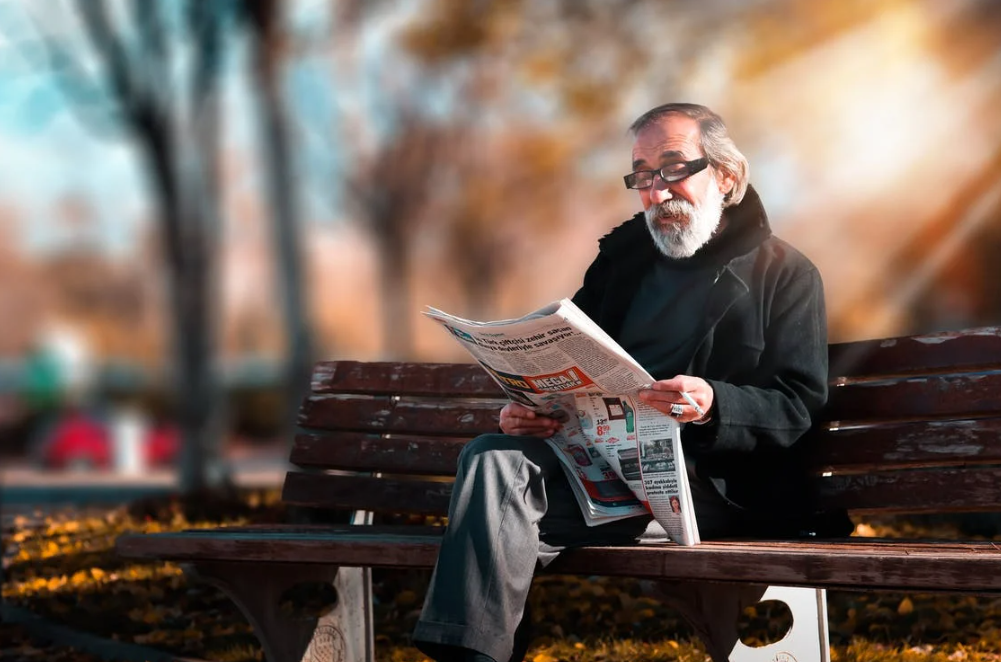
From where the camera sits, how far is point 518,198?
19.2m

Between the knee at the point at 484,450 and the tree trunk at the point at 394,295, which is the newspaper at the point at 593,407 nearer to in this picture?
the knee at the point at 484,450

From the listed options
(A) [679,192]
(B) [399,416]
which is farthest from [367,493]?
(A) [679,192]

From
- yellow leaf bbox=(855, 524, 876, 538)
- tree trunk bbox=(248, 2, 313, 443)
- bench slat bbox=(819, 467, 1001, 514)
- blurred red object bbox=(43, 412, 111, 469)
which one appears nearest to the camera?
bench slat bbox=(819, 467, 1001, 514)

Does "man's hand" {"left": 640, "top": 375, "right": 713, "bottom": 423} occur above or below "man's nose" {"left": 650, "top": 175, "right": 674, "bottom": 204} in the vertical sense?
below

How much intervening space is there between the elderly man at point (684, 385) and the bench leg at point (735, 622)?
0.16 metres

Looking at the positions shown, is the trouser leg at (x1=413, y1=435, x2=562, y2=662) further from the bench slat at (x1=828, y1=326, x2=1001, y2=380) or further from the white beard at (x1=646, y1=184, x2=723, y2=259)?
the bench slat at (x1=828, y1=326, x2=1001, y2=380)

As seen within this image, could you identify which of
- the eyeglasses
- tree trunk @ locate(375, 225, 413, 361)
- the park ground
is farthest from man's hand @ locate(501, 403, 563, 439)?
tree trunk @ locate(375, 225, 413, 361)

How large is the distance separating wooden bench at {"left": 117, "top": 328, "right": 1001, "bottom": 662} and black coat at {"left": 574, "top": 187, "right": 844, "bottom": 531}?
0.17m

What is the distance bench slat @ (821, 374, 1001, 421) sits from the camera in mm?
3377

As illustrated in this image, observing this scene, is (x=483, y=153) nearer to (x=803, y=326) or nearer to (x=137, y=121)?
(x=137, y=121)

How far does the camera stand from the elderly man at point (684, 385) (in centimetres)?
292

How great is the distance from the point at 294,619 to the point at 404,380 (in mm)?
855

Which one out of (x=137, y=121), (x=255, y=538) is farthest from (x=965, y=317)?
(x=255, y=538)

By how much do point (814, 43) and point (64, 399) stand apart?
55.9 ft
